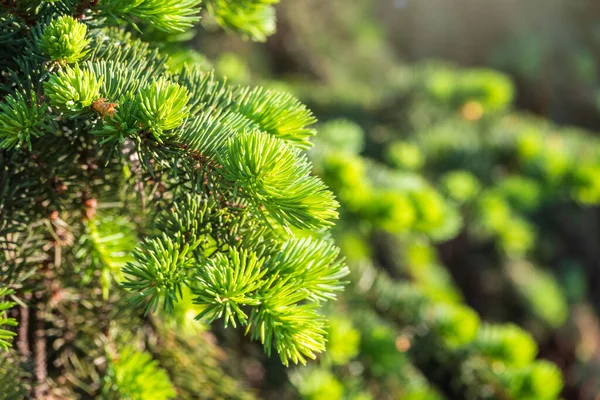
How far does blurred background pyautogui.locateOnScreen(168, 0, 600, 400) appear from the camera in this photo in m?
0.70

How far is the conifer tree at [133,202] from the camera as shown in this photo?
0.33 meters

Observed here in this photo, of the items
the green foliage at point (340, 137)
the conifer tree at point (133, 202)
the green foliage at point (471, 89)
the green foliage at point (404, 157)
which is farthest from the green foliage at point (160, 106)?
the green foliage at point (471, 89)

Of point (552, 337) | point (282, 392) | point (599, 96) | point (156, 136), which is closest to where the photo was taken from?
point (156, 136)

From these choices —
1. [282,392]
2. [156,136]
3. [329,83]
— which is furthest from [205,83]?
[329,83]

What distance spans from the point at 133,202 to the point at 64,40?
153 mm

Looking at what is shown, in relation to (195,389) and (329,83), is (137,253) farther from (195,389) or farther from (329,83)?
(329,83)

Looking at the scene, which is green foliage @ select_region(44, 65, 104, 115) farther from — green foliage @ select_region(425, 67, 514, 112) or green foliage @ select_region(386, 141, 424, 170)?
green foliage @ select_region(425, 67, 514, 112)

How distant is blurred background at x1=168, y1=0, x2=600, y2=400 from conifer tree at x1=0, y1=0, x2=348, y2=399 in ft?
0.44

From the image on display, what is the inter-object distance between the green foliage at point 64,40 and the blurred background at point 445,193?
16cm

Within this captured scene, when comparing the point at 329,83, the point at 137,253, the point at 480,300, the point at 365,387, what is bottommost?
the point at 480,300

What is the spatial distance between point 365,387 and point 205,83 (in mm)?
459

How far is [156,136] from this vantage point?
1.10 feet

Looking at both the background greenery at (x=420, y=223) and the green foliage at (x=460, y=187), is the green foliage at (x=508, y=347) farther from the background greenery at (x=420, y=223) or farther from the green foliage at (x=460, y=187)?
the green foliage at (x=460, y=187)

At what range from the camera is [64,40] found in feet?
1.13
